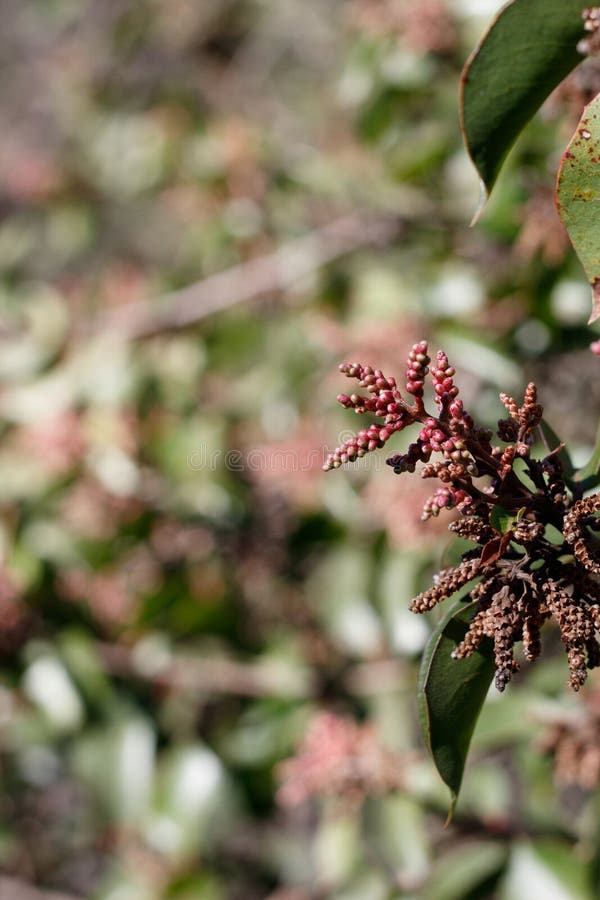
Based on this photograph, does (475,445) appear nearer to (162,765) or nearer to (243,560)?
(162,765)

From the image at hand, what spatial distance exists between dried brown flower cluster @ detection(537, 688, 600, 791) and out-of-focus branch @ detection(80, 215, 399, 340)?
3.41 ft

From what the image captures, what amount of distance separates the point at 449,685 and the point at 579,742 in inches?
26.6

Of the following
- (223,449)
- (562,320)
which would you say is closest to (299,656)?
(223,449)

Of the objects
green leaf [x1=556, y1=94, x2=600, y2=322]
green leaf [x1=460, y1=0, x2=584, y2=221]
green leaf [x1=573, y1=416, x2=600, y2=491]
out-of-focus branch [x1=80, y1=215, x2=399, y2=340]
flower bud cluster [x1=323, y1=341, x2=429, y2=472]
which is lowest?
green leaf [x1=573, y1=416, x2=600, y2=491]

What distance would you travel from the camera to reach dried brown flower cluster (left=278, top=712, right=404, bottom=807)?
128 centimetres

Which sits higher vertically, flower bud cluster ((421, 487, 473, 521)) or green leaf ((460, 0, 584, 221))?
green leaf ((460, 0, 584, 221))

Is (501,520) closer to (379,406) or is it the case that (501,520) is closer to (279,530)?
(379,406)

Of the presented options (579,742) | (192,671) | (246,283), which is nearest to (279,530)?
(192,671)

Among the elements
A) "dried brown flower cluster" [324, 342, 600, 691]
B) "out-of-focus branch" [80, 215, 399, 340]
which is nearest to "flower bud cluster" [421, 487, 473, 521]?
"dried brown flower cluster" [324, 342, 600, 691]

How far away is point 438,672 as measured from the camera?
1.98 feet

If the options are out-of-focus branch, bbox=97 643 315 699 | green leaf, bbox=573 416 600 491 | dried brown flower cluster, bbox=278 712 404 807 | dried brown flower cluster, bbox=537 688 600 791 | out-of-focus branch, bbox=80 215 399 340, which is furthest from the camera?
out-of-focus branch, bbox=80 215 399 340

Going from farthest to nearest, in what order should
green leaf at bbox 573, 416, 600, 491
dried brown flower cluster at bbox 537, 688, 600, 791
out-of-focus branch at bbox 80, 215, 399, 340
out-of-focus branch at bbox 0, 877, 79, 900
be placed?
out-of-focus branch at bbox 0, 877, 79, 900 → out-of-focus branch at bbox 80, 215, 399, 340 → dried brown flower cluster at bbox 537, 688, 600, 791 → green leaf at bbox 573, 416, 600, 491

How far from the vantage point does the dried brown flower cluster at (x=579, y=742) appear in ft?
3.82

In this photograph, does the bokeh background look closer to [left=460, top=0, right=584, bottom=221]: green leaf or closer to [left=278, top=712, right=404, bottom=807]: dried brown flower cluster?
[left=278, top=712, right=404, bottom=807]: dried brown flower cluster
